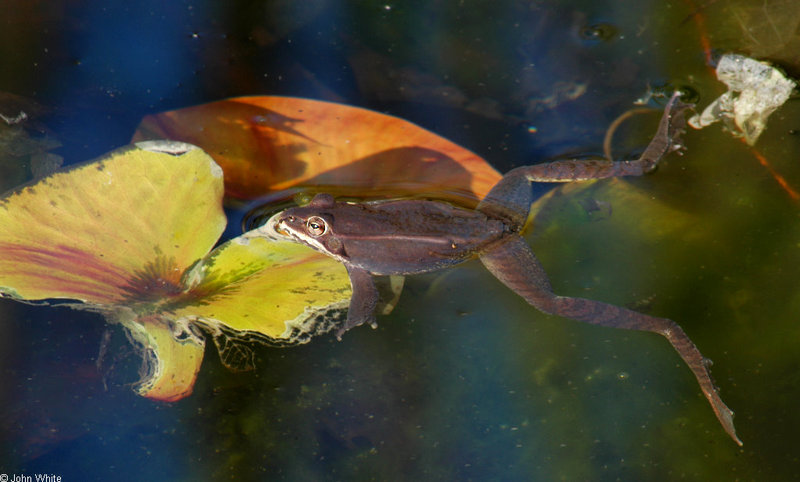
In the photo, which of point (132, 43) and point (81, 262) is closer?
point (81, 262)

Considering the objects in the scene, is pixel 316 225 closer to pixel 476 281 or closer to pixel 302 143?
pixel 302 143

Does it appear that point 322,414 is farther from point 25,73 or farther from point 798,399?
point 798,399

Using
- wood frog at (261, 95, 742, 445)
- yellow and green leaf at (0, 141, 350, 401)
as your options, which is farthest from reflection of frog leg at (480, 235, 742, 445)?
yellow and green leaf at (0, 141, 350, 401)

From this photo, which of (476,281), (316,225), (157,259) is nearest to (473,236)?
(476,281)

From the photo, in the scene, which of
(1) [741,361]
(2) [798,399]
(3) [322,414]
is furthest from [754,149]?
(3) [322,414]

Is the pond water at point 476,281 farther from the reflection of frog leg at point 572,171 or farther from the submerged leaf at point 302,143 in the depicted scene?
the submerged leaf at point 302,143
